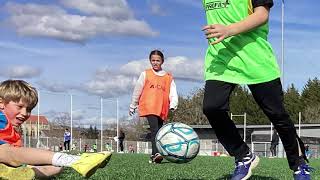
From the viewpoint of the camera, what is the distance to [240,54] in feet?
17.9

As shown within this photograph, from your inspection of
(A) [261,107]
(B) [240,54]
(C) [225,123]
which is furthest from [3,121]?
(A) [261,107]

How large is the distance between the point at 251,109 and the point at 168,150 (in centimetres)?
8536

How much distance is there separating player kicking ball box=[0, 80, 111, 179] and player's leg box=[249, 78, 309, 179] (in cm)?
169

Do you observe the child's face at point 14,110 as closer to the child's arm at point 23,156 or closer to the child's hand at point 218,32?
the child's arm at point 23,156

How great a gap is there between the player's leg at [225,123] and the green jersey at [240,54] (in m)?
0.11

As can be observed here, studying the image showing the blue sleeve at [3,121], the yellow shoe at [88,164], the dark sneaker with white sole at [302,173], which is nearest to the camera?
the yellow shoe at [88,164]

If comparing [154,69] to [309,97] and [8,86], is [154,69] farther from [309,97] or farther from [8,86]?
[309,97]

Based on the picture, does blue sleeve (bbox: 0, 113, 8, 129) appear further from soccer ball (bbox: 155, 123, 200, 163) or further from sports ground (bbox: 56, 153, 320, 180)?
soccer ball (bbox: 155, 123, 200, 163)

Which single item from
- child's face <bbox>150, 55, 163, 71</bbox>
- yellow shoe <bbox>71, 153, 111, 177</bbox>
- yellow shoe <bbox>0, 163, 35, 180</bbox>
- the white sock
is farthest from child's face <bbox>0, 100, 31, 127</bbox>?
child's face <bbox>150, 55, 163, 71</bbox>

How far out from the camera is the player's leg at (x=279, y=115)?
17.6ft

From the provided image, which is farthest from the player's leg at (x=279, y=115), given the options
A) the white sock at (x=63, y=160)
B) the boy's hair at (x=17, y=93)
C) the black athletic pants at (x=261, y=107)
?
the boy's hair at (x=17, y=93)

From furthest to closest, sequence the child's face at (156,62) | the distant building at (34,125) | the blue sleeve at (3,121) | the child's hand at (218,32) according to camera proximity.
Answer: the distant building at (34,125)
the child's face at (156,62)
the child's hand at (218,32)
the blue sleeve at (3,121)

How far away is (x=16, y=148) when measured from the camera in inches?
186

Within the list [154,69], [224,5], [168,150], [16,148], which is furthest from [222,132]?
[154,69]
